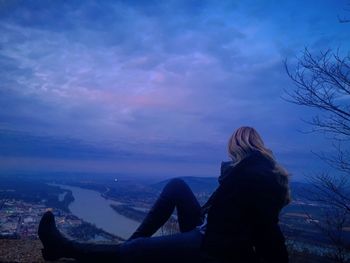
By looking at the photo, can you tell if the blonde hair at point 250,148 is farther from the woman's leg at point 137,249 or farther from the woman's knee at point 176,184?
the woman's knee at point 176,184

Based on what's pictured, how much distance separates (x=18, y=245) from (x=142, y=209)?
10.8 metres

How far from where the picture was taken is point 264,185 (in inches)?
84.4

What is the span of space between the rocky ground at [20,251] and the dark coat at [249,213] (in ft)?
5.96

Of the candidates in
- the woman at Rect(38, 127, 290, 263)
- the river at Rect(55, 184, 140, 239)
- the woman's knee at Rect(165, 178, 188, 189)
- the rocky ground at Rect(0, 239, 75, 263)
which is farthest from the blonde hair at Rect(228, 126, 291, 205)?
the river at Rect(55, 184, 140, 239)

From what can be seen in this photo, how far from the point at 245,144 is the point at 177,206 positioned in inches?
44.7

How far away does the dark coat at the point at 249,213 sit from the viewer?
213cm

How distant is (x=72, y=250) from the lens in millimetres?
2609

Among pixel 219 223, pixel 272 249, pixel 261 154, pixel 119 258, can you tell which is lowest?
pixel 119 258

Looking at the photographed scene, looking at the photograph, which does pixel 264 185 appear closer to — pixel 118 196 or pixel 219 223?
pixel 219 223

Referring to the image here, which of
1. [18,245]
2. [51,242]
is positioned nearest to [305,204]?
[51,242]

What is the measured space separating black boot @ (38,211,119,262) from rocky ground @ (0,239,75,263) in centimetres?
65

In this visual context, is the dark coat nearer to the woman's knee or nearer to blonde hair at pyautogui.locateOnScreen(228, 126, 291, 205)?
blonde hair at pyautogui.locateOnScreen(228, 126, 291, 205)

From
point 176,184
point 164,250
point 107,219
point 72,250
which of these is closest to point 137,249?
point 164,250

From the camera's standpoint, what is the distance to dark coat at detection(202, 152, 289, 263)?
→ 2.13 metres
